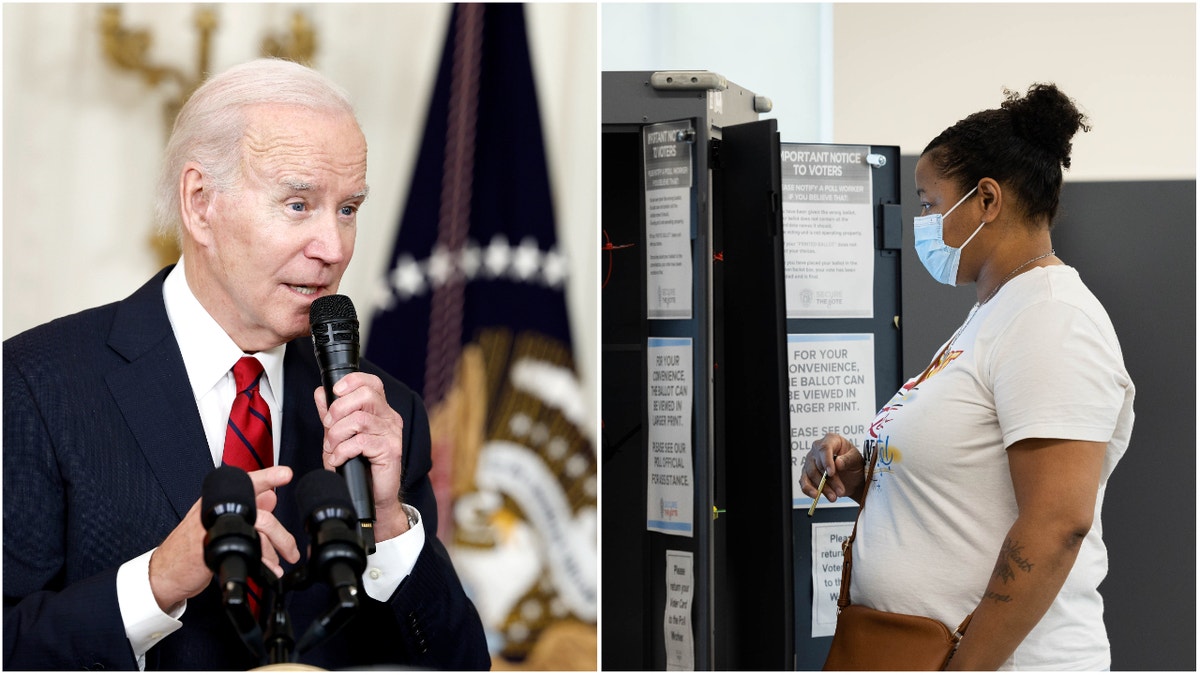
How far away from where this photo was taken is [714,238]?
2379 mm

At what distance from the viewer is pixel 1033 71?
12.2 feet

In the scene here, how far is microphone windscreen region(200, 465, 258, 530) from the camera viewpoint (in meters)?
1.02

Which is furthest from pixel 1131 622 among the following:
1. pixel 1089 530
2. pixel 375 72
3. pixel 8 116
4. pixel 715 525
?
pixel 8 116

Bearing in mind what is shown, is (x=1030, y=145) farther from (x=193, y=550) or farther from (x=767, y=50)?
(x=767, y=50)

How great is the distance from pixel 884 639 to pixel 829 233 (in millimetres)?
1199

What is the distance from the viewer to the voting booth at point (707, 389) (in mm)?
2289

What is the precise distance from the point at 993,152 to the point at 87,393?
1512mm

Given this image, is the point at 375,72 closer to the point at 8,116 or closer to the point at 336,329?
the point at 8,116

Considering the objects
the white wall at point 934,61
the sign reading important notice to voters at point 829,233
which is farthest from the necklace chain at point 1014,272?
the white wall at point 934,61

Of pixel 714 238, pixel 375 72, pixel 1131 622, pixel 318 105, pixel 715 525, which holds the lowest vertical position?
pixel 1131 622

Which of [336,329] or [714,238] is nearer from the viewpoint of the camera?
[336,329]

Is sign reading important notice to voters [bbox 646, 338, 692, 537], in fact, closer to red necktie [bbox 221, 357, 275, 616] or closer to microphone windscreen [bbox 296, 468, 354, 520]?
red necktie [bbox 221, 357, 275, 616]

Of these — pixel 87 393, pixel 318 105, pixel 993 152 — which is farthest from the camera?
pixel 993 152

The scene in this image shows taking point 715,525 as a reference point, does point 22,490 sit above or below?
above
